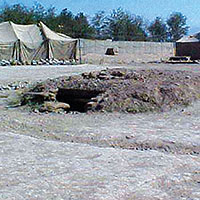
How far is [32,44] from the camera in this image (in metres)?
34.8

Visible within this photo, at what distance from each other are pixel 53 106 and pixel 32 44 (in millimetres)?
24086

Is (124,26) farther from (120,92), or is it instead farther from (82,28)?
(120,92)

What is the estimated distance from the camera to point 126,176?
545 centimetres

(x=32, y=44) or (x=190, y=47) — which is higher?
(x=190, y=47)

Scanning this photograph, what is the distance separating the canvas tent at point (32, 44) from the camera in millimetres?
33688

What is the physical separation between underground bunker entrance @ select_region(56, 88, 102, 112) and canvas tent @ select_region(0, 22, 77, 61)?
70.6 feet

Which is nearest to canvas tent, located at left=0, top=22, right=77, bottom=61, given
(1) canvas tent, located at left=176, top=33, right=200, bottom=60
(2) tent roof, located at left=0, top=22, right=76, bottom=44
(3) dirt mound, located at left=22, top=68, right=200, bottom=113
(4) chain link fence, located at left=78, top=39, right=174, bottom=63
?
(2) tent roof, located at left=0, top=22, right=76, bottom=44

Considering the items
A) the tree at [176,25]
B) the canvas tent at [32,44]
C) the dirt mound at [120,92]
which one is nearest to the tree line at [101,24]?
the tree at [176,25]

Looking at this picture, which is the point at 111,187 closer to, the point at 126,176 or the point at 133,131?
the point at 126,176

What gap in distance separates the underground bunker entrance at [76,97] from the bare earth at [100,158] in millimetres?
2251

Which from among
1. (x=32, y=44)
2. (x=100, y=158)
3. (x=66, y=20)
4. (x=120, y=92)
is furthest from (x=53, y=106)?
(x=66, y=20)

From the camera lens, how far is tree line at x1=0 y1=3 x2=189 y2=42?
199ft

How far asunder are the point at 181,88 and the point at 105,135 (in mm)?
5013

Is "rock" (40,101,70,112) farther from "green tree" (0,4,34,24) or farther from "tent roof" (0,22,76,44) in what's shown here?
"green tree" (0,4,34,24)
